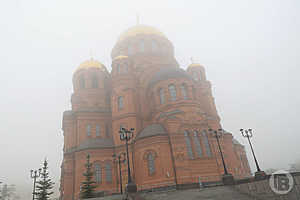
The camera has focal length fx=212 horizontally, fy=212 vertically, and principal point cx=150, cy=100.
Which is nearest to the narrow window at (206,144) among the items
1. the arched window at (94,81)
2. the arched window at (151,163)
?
the arched window at (151,163)

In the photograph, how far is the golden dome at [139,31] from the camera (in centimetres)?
3608

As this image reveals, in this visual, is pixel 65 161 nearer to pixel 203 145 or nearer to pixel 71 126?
pixel 71 126

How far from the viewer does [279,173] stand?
11164mm

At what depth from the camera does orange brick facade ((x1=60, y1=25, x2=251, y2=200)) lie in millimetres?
21359

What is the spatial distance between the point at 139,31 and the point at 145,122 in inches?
669

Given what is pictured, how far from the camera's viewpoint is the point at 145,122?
27.5 m

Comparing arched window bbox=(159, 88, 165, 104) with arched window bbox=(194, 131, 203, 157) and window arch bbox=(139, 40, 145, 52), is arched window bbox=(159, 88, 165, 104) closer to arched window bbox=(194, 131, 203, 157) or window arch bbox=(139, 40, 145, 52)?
arched window bbox=(194, 131, 203, 157)

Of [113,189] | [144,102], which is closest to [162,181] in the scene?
[113,189]

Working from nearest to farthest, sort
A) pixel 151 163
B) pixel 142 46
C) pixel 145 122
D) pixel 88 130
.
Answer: pixel 151 163, pixel 145 122, pixel 88 130, pixel 142 46

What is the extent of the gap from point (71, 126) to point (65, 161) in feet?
17.3

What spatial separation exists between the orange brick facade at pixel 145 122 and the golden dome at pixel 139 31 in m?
0.18

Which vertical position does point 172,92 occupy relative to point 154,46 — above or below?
below

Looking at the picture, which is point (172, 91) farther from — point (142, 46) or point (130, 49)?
point (130, 49)

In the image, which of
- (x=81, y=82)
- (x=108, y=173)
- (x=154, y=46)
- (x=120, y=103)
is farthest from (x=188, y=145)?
(x=81, y=82)
